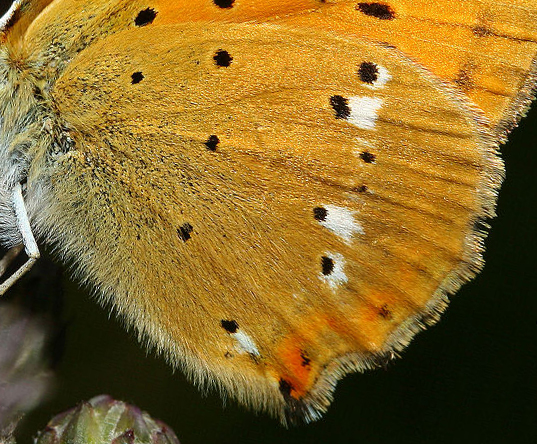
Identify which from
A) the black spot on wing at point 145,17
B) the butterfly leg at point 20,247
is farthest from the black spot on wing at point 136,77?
the butterfly leg at point 20,247

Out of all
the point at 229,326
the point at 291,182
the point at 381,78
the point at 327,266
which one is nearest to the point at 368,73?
the point at 381,78

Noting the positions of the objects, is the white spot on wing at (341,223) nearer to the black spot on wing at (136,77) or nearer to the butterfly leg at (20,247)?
the black spot on wing at (136,77)

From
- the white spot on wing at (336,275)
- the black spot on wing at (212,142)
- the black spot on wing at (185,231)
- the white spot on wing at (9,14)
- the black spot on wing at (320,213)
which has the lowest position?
the white spot on wing at (336,275)

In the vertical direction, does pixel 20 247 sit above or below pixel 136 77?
below

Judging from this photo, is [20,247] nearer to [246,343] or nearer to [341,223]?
[246,343]

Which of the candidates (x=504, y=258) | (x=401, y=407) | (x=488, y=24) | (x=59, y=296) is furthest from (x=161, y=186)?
(x=504, y=258)

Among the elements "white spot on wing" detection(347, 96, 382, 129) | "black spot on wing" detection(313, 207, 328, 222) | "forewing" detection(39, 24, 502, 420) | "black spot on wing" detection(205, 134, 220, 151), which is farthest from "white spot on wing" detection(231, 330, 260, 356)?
"white spot on wing" detection(347, 96, 382, 129)

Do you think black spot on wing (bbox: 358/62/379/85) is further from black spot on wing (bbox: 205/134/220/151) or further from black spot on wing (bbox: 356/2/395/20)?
black spot on wing (bbox: 205/134/220/151)
